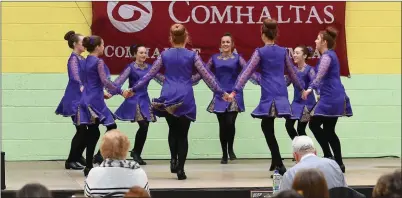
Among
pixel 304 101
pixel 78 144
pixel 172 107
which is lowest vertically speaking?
pixel 78 144

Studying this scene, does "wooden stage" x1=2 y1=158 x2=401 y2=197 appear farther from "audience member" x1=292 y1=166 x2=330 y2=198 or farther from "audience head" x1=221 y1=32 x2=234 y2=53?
"audience member" x1=292 y1=166 x2=330 y2=198

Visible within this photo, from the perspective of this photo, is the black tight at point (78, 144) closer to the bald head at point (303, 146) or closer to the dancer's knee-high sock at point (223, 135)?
the dancer's knee-high sock at point (223, 135)

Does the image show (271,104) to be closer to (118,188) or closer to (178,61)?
(178,61)

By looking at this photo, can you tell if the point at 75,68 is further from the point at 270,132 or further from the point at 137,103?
the point at 270,132

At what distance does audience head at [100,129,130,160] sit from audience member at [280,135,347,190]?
99cm

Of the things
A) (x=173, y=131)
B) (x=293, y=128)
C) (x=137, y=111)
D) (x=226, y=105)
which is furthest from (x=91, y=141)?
(x=293, y=128)

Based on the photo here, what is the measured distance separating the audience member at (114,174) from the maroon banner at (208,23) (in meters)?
4.72

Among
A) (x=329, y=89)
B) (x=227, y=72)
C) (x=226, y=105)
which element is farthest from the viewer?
(x=226, y=105)

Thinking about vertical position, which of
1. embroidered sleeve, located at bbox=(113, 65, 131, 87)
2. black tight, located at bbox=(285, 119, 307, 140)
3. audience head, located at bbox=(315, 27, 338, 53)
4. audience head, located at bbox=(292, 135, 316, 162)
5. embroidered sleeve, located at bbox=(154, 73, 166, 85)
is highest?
audience head, located at bbox=(315, 27, 338, 53)

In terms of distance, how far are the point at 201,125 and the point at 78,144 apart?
197cm

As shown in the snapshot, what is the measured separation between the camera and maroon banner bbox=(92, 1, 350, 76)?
10.2 m

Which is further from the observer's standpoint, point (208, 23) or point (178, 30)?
point (208, 23)

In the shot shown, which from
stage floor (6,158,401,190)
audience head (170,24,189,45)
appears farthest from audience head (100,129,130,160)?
audience head (170,24,189,45)

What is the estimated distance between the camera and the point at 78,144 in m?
8.81
